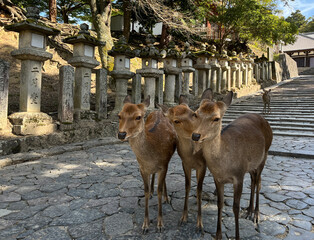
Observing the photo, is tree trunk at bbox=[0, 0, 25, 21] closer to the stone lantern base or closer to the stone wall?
the stone lantern base

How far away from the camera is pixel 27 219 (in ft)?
9.55

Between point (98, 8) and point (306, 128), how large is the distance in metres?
11.8

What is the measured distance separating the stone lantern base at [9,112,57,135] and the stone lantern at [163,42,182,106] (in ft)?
16.0

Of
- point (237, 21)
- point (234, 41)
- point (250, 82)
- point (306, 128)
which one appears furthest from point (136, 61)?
point (306, 128)

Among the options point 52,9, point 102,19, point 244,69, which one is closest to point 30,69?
point 102,19

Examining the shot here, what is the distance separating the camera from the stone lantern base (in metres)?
5.73

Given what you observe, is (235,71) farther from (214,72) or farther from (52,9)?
(52,9)

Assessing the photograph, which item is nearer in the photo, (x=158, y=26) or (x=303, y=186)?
(x=303, y=186)

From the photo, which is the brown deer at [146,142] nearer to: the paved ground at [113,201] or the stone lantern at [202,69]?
the paved ground at [113,201]

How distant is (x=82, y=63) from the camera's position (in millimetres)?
6934

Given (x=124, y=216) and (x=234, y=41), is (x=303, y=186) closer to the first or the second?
(x=124, y=216)

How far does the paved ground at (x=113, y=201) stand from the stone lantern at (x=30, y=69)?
85cm

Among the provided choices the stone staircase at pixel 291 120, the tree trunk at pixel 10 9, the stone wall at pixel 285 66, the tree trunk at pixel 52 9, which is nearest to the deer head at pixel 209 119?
the stone staircase at pixel 291 120

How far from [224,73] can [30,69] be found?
35.4 ft
